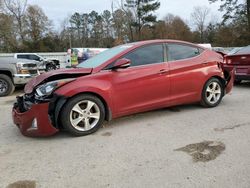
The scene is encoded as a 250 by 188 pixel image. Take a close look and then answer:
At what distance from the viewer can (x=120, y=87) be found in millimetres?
4910

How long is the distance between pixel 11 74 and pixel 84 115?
5561 millimetres

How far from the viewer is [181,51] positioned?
581 centimetres

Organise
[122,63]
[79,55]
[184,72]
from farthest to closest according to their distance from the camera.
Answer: [79,55] → [184,72] → [122,63]

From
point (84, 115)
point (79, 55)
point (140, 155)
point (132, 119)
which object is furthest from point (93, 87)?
point (79, 55)

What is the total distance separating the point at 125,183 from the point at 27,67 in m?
7.30

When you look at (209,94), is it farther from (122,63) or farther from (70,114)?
(70,114)

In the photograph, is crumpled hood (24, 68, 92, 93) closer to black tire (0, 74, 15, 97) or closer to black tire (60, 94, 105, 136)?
black tire (60, 94, 105, 136)

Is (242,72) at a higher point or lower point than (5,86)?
higher

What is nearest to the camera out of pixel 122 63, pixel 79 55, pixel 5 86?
pixel 122 63

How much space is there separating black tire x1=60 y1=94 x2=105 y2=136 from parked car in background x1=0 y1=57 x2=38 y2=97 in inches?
212

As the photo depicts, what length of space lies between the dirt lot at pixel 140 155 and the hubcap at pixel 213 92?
0.64 metres

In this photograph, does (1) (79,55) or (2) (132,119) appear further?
(1) (79,55)

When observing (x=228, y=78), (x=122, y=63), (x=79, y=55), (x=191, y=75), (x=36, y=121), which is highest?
(x=79, y=55)

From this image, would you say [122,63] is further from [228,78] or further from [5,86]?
[5,86]
